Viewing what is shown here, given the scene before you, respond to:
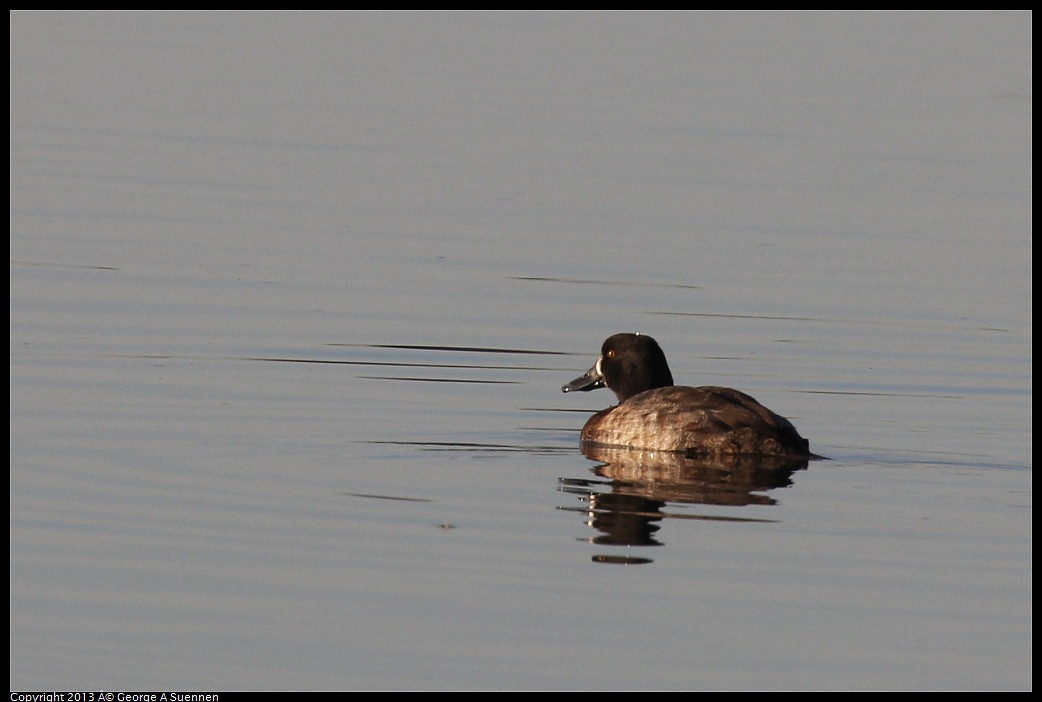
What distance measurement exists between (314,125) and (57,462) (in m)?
15.6

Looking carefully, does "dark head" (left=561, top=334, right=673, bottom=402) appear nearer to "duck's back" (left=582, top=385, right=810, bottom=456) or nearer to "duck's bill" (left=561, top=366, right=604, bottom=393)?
"duck's bill" (left=561, top=366, right=604, bottom=393)

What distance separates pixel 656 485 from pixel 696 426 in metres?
0.95

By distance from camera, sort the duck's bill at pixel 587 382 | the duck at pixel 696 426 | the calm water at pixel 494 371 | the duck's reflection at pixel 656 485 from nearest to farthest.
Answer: the calm water at pixel 494 371 < the duck's reflection at pixel 656 485 < the duck at pixel 696 426 < the duck's bill at pixel 587 382

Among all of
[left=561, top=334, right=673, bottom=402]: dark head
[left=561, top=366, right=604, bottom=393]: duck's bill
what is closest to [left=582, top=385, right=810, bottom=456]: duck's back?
[left=561, top=334, right=673, bottom=402]: dark head

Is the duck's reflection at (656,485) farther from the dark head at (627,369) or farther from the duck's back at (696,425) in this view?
the dark head at (627,369)

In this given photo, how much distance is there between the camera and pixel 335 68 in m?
33.0

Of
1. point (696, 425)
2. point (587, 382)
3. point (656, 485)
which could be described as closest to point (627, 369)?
point (587, 382)

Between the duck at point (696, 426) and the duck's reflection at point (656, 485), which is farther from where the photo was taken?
the duck at point (696, 426)

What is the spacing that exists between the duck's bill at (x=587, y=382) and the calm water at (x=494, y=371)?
224 mm

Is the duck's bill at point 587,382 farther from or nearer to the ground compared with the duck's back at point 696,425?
farther from the ground

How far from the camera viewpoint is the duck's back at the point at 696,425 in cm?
1176

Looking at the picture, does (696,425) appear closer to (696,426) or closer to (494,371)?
(696,426)

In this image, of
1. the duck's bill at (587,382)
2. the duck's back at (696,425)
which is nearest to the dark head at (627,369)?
the duck's bill at (587,382)

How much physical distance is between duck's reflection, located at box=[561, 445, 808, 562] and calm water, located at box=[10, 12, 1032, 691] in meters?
0.04
